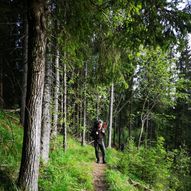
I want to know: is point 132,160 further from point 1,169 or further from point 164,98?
point 164,98

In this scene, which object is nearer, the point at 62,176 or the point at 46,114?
the point at 62,176

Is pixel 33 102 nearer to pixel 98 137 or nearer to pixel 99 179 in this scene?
pixel 99 179

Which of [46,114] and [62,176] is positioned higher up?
[46,114]

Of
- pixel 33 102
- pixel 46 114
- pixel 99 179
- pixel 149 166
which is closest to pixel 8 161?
pixel 46 114

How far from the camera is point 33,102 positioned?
5.94 metres

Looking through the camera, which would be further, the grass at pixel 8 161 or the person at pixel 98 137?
the person at pixel 98 137

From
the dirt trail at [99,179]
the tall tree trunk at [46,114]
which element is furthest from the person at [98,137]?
the tall tree trunk at [46,114]

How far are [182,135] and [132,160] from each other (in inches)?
1088

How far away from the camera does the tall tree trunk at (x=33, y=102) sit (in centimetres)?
588

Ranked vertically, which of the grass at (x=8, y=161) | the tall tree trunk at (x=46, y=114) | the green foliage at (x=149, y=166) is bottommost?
the green foliage at (x=149, y=166)

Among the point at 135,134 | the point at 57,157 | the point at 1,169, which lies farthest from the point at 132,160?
the point at 135,134

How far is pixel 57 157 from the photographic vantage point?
9.80 m

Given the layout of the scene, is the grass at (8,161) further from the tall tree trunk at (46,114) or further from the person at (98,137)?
the person at (98,137)

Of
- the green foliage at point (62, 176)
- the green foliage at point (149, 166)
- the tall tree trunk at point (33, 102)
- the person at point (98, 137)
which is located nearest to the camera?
the tall tree trunk at point (33, 102)
